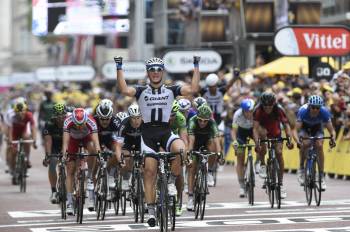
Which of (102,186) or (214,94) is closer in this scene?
(102,186)

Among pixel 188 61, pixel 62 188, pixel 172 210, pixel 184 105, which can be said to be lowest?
pixel 172 210

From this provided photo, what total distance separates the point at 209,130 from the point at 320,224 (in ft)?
12.0

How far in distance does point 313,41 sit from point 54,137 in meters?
10.2

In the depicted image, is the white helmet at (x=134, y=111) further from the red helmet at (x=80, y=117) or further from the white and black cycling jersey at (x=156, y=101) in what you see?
the white and black cycling jersey at (x=156, y=101)

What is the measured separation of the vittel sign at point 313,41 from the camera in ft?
97.4

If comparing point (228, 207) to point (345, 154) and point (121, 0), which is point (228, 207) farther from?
point (121, 0)

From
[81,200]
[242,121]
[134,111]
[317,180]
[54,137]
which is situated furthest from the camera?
[242,121]

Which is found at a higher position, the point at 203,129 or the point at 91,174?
the point at 203,129

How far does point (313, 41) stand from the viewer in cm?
2988

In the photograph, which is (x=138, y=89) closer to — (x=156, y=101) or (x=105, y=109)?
(x=156, y=101)

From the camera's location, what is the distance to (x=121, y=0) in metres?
30.5

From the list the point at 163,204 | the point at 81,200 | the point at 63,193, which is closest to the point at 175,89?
the point at 163,204

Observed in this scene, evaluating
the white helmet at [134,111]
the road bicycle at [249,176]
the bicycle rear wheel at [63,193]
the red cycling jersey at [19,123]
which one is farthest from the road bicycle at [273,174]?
the red cycling jersey at [19,123]

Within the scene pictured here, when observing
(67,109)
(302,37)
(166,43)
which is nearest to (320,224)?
(67,109)
